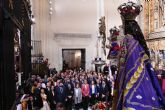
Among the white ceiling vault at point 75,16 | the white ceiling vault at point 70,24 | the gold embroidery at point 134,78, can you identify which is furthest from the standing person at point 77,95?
the gold embroidery at point 134,78

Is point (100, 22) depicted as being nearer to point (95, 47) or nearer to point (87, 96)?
point (95, 47)

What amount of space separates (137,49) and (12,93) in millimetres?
4423

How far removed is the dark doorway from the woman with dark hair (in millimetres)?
27300

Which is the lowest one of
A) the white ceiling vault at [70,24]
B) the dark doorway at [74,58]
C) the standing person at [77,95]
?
the standing person at [77,95]

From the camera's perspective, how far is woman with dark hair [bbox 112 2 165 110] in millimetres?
3312

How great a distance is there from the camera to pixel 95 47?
30547mm

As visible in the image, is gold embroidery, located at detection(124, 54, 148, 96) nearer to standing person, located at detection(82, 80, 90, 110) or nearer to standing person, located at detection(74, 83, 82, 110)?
standing person, located at detection(74, 83, 82, 110)

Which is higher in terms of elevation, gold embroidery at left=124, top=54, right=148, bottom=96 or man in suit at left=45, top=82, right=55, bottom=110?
gold embroidery at left=124, top=54, right=148, bottom=96

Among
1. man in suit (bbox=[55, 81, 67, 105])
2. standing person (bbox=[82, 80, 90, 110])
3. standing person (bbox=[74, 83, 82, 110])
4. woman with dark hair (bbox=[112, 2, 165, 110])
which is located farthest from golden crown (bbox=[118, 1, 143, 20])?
standing person (bbox=[82, 80, 90, 110])

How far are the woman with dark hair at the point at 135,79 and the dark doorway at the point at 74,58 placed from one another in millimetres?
27300

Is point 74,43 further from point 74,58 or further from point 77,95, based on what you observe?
point 77,95

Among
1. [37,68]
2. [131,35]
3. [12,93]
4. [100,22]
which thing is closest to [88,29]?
[100,22]

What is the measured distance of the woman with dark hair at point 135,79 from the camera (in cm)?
331

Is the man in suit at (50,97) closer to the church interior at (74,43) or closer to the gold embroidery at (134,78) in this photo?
the church interior at (74,43)
